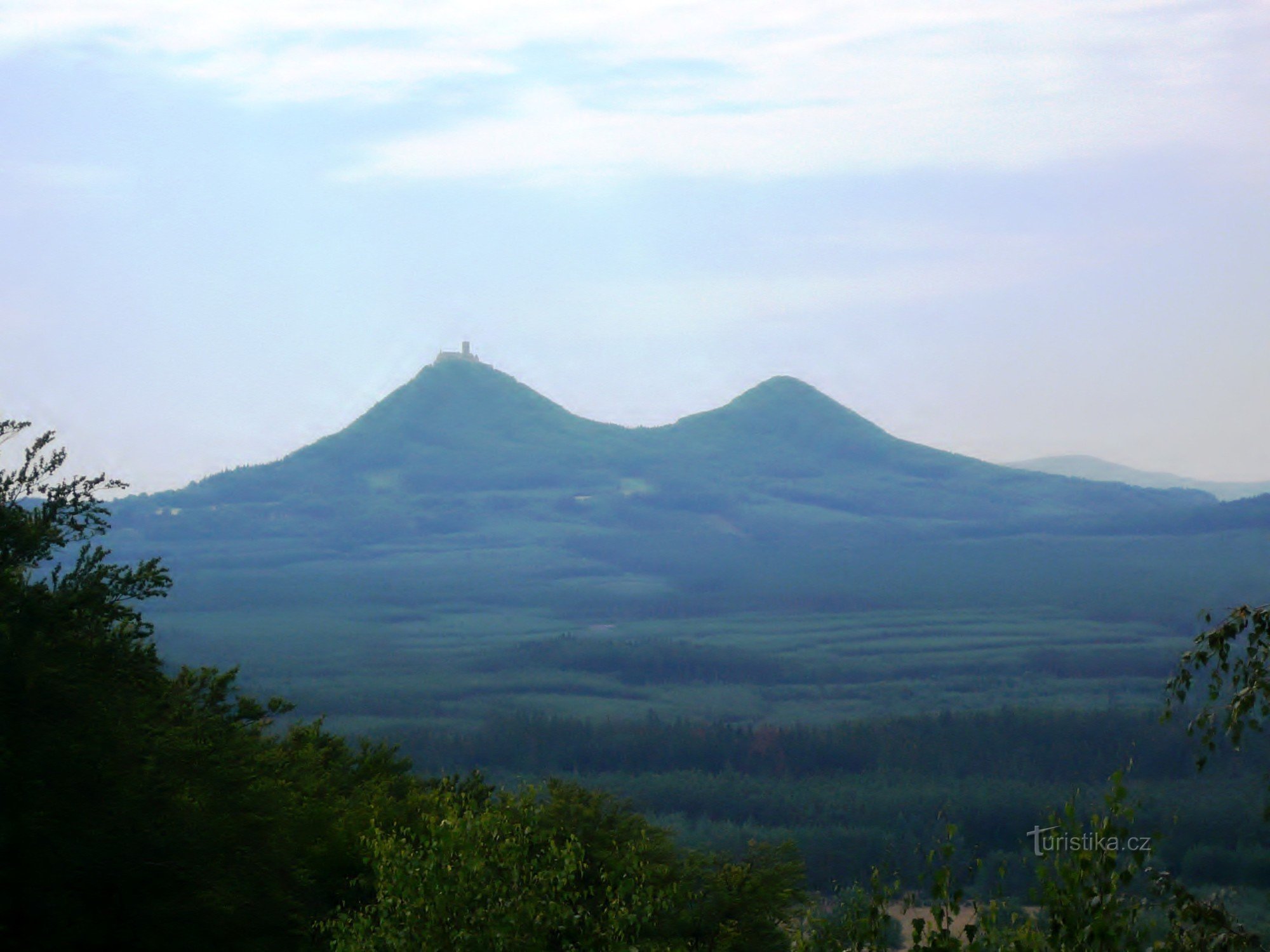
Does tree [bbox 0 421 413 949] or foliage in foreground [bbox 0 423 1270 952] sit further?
tree [bbox 0 421 413 949]

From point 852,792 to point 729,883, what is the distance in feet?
508

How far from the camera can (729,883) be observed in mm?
25719

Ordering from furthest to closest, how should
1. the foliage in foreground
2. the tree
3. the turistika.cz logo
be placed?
the tree → the foliage in foreground → the turistika.cz logo

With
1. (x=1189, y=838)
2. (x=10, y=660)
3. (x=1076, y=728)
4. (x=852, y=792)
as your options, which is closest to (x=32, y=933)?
(x=10, y=660)

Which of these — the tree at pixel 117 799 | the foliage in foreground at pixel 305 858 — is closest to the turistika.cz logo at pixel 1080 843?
the foliage in foreground at pixel 305 858

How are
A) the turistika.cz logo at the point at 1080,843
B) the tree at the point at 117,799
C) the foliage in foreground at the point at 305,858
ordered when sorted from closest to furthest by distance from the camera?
the turistika.cz logo at the point at 1080,843 < the foliage in foreground at the point at 305,858 < the tree at the point at 117,799

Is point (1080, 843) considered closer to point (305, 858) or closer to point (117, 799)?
point (117, 799)

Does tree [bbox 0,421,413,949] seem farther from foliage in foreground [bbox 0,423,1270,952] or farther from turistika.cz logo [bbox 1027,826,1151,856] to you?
turistika.cz logo [bbox 1027,826,1151,856]

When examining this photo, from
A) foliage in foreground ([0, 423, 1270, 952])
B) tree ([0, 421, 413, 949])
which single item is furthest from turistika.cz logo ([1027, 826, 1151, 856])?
tree ([0, 421, 413, 949])

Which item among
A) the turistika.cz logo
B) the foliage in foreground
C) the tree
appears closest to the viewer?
the turistika.cz logo

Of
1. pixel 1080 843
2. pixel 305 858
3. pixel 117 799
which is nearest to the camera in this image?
pixel 1080 843

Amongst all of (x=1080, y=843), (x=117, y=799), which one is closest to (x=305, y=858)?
(x=117, y=799)

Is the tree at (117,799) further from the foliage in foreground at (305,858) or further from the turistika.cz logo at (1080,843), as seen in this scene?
the turistika.cz logo at (1080,843)

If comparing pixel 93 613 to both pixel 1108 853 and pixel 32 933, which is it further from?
pixel 1108 853
